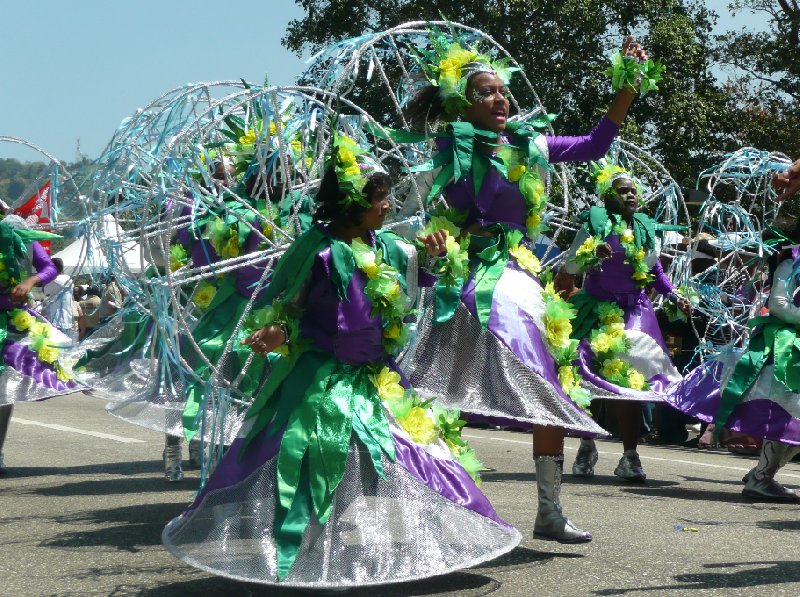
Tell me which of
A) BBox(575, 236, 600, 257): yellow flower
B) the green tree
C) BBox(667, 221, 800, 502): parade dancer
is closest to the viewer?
BBox(667, 221, 800, 502): parade dancer

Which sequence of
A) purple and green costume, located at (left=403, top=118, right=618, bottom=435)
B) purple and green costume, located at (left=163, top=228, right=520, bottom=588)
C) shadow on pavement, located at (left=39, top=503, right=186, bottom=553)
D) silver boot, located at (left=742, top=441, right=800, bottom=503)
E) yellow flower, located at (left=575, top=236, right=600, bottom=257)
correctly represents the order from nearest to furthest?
purple and green costume, located at (left=163, top=228, right=520, bottom=588) < purple and green costume, located at (left=403, top=118, right=618, bottom=435) < shadow on pavement, located at (left=39, top=503, right=186, bottom=553) < silver boot, located at (left=742, top=441, right=800, bottom=503) < yellow flower, located at (left=575, top=236, right=600, bottom=257)

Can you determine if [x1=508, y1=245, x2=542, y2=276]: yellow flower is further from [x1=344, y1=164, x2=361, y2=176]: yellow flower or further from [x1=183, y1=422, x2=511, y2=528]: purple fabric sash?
[x1=183, y1=422, x2=511, y2=528]: purple fabric sash

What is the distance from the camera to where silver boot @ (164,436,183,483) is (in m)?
7.95

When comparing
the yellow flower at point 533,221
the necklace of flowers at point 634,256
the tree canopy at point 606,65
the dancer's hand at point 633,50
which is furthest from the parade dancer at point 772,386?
the tree canopy at point 606,65

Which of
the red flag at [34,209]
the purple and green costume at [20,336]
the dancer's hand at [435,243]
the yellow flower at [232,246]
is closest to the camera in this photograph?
the dancer's hand at [435,243]

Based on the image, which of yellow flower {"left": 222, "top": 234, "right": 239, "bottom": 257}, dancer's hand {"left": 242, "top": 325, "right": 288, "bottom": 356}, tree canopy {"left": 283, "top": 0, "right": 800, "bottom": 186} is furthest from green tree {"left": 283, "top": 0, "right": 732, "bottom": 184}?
dancer's hand {"left": 242, "top": 325, "right": 288, "bottom": 356}

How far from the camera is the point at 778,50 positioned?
20000mm

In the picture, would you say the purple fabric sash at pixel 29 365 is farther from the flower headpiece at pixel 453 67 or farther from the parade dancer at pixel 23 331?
the flower headpiece at pixel 453 67

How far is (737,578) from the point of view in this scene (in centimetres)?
500

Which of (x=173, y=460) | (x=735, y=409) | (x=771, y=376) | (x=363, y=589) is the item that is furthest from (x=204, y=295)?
(x=363, y=589)

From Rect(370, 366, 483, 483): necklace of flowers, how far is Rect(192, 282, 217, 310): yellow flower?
3304 mm

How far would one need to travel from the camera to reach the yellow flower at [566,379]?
5516 mm

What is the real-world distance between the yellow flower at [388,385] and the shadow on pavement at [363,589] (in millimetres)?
685

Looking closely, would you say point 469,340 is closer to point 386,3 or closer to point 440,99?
point 440,99
